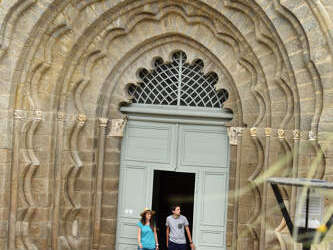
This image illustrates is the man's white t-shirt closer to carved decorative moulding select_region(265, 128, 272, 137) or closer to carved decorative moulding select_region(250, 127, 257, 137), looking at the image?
carved decorative moulding select_region(250, 127, 257, 137)

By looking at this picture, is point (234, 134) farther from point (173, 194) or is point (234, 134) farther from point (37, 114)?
point (173, 194)

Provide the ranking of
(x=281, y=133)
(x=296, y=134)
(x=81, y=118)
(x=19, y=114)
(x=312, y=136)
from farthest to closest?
1. (x=81, y=118)
2. (x=19, y=114)
3. (x=281, y=133)
4. (x=296, y=134)
5. (x=312, y=136)

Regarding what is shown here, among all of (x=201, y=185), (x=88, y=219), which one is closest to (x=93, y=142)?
(x=88, y=219)

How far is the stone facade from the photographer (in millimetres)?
6438

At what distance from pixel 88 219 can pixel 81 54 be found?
248 centimetres

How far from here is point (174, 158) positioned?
7629mm

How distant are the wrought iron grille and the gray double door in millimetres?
330

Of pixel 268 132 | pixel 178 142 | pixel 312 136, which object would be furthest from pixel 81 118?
pixel 312 136

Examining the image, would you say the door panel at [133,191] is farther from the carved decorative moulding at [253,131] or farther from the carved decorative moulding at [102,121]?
the carved decorative moulding at [253,131]

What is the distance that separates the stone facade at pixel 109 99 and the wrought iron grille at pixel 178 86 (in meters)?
0.18

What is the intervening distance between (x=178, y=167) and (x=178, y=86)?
123 cm

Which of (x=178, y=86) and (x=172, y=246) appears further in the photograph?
(x=178, y=86)

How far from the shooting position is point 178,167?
300 inches

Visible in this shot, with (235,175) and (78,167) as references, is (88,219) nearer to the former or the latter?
(78,167)
